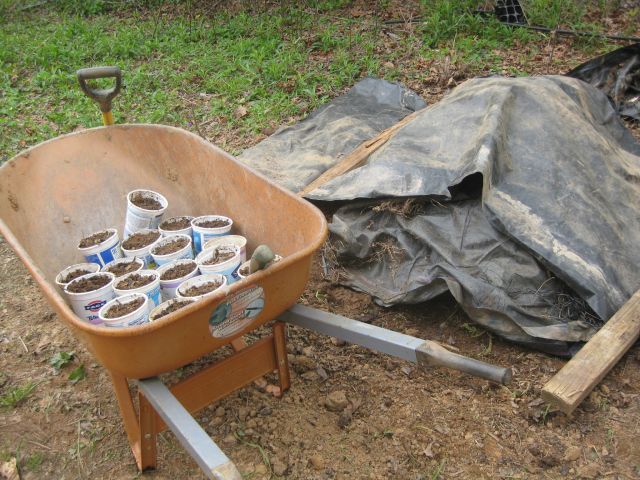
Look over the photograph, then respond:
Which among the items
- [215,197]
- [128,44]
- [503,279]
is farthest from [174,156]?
[128,44]

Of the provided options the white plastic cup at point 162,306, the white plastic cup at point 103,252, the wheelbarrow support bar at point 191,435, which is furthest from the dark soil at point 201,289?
the white plastic cup at point 103,252

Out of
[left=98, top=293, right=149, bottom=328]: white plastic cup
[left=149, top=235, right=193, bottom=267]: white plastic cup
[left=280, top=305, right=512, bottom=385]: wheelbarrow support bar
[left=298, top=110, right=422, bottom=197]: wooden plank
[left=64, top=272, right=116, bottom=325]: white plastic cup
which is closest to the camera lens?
[left=280, top=305, right=512, bottom=385]: wheelbarrow support bar

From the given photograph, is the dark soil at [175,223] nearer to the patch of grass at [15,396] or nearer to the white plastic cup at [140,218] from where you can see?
the white plastic cup at [140,218]

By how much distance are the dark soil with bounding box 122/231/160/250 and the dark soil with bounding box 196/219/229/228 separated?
0.21m

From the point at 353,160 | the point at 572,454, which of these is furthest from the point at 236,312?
the point at 353,160

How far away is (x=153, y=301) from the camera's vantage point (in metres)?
2.24

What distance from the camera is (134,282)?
232 cm

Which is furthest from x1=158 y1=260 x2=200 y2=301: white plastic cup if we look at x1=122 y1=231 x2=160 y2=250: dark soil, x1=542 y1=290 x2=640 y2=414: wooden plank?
x1=542 y1=290 x2=640 y2=414: wooden plank

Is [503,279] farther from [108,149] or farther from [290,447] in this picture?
[108,149]

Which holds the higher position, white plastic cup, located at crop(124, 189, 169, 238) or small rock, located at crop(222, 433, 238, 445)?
white plastic cup, located at crop(124, 189, 169, 238)

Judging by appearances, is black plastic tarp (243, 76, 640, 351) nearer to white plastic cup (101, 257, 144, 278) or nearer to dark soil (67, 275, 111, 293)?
white plastic cup (101, 257, 144, 278)

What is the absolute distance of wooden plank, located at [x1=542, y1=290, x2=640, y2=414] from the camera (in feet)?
7.58

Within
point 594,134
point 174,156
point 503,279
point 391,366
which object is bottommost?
point 391,366

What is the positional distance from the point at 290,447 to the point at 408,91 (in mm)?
3236
